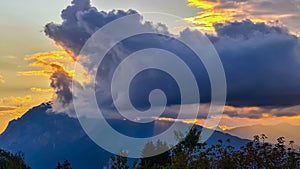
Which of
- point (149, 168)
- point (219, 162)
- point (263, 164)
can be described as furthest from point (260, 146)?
point (149, 168)

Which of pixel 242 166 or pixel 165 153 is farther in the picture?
pixel 165 153

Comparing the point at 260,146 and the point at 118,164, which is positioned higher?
the point at 118,164

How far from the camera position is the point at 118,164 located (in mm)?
47531

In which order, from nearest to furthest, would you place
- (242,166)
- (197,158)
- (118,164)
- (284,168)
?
(284,168) → (242,166) → (197,158) → (118,164)

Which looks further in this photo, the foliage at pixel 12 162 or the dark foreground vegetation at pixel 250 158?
the foliage at pixel 12 162

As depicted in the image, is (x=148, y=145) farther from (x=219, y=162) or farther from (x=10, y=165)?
(x=219, y=162)

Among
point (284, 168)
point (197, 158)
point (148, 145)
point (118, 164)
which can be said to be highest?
point (148, 145)

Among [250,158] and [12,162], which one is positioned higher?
[12,162]

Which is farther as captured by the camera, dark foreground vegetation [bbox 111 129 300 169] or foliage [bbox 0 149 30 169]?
foliage [bbox 0 149 30 169]

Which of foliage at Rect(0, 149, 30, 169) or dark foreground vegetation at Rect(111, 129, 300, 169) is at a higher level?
foliage at Rect(0, 149, 30, 169)

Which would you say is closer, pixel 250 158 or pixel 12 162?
pixel 250 158

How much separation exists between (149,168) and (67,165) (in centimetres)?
→ 1143

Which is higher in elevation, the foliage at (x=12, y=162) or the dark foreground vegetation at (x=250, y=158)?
the foliage at (x=12, y=162)

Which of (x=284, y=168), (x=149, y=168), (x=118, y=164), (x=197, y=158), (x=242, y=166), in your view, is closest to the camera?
(x=284, y=168)
